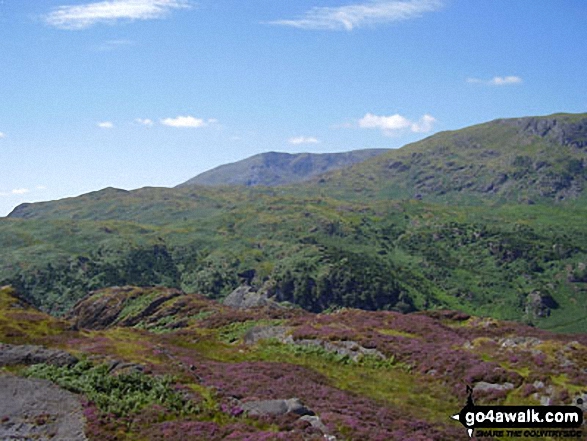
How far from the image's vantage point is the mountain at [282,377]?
98.2ft

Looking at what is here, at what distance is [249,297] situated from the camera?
195000mm

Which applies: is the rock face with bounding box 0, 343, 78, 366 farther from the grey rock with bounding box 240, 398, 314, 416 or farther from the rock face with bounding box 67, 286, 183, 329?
the rock face with bounding box 67, 286, 183, 329

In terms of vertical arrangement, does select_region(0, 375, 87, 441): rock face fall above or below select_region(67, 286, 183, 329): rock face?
above

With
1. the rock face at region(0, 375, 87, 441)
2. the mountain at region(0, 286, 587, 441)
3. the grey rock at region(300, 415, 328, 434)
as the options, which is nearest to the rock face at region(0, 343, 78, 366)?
the mountain at region(0, 286, 587, 441)

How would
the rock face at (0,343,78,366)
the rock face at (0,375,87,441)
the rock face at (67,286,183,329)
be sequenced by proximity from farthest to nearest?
the rock face at (67,286,183,329)
the rock face at (0,343,78,366)
the rock face at (0,375,87,441)

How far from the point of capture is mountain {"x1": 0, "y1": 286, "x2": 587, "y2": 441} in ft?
98.2

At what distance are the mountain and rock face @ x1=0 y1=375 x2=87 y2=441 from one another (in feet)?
0.34

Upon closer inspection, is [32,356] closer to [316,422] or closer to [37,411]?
[37,411]

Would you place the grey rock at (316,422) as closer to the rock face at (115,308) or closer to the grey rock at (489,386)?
the grey rock at (489,386)

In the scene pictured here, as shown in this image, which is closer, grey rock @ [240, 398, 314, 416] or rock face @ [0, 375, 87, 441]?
rock face @ [0, 375, 87, 441]

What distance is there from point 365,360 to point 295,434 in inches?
935

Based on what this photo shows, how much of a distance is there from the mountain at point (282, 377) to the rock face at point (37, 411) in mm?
105

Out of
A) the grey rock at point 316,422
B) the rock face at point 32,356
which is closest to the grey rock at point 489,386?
the grey rock at point 316,422

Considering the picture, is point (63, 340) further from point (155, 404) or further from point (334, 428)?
point (334, 428)
